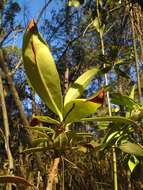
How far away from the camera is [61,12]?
29.4 feet

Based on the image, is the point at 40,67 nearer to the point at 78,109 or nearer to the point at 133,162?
the point at 78,109

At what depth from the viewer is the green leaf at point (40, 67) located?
1.77 ft

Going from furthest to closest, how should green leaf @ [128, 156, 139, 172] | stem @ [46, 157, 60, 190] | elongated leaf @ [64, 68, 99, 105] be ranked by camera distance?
1. green leaf @ [128, 156, 139, 172]
2. elongated leaf @ [64, 68, 99, 105]
3. stem @ [46, 157, 60, 190]

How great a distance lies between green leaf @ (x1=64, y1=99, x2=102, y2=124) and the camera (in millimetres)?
555

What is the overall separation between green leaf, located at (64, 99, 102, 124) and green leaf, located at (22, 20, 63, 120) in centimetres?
2

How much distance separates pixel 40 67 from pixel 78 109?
72mm

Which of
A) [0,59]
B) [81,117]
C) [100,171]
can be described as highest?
[0,59]

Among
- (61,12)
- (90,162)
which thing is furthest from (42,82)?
(61,12)

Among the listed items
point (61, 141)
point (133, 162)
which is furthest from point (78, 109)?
point (133, 162)

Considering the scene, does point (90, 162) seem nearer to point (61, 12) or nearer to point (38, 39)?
point (38, 39)

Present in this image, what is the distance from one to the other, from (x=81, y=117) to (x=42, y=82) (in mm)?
71

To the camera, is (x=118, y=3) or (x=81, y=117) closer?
(x=81, y=117)

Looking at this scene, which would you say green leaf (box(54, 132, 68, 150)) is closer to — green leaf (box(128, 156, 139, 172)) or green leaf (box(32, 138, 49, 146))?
green leaf (box(32, 138, 49, 146))

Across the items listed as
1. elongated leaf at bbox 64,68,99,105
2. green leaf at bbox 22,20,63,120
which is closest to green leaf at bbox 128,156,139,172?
elongated leaf at bbox 64,68,99,105
